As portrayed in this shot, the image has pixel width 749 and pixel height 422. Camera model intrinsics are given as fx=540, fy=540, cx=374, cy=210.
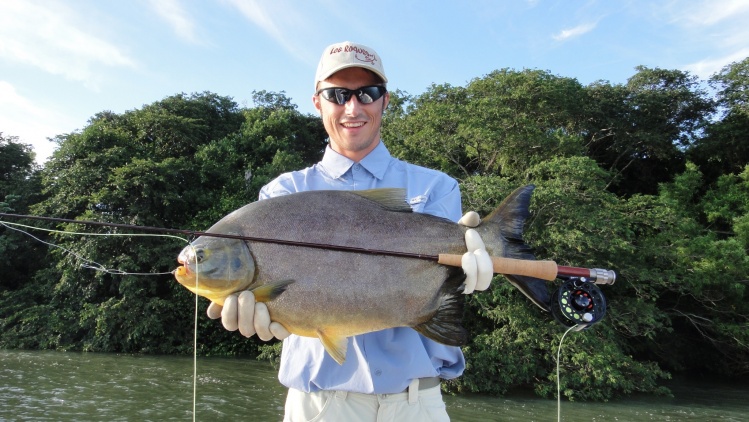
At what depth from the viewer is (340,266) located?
273 centimetres

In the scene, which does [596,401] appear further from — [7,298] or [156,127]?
[7,298]

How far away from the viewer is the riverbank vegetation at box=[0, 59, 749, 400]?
636 inches

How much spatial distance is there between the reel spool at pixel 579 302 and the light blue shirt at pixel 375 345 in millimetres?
874

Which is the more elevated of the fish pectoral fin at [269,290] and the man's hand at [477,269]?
the man's hand at [477,269]

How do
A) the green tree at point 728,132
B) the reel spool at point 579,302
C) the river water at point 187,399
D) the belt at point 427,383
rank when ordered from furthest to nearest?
the green tree at point 728,132
the river water at point 187,399
the reel spool at point 579,302
the belt at point 427,383

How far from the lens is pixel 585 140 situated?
26.9 meters

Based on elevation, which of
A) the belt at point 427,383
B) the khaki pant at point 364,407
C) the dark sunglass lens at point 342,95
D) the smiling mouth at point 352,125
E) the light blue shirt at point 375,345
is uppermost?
the dark sunglass lens at point 342,95

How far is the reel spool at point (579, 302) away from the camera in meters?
3.61

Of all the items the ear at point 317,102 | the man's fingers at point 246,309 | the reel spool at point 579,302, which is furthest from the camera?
the reel spool at point 579,302

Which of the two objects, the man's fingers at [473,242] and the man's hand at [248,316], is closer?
the man's hand at [248,316]

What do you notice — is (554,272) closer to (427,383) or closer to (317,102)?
(427,383)

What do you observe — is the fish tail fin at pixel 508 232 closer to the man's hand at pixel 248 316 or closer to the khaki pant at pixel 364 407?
the khaki pant at pixel 364 407

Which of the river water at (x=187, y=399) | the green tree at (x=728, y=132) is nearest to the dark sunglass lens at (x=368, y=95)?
the river water at (x=187, y=399)

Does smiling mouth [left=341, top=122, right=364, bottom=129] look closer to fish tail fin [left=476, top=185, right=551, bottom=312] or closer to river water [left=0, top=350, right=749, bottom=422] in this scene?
fish tail fin [left=476, top=185, right=551, bottom=312]
